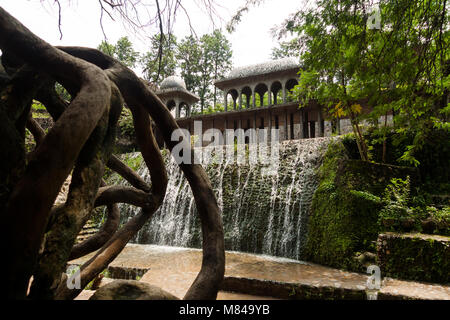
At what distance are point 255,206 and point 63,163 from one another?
315 inches

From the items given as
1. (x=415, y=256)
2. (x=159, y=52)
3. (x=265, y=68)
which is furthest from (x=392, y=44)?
(x=265, y=68)

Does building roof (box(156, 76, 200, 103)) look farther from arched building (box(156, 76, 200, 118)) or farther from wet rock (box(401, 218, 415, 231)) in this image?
wet rock (box(401, 218, 415, 231))

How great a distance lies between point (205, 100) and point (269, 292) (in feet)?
88.9

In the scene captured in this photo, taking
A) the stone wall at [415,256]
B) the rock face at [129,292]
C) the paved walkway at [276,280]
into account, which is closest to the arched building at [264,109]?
the stone wall at [415,256]

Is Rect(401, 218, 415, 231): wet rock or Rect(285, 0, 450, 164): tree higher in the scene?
Rect(285, 0, 450, 164): tree

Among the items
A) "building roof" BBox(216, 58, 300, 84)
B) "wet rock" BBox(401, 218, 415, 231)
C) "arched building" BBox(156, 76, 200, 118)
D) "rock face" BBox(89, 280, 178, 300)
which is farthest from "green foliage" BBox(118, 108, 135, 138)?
"rock face" BBox(89, 280, 178, 300)

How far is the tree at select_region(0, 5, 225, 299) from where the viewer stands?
0.98m

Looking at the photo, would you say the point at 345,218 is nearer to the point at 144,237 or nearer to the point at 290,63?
the point at 144,237

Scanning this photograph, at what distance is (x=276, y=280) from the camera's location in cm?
495

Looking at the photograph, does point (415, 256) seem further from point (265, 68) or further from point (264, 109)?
point (265, 68)

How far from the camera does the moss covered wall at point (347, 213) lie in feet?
19.8

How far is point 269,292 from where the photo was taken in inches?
190

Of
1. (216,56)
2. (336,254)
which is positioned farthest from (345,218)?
(216,56)

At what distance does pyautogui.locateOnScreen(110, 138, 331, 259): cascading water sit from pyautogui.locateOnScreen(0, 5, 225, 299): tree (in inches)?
248
